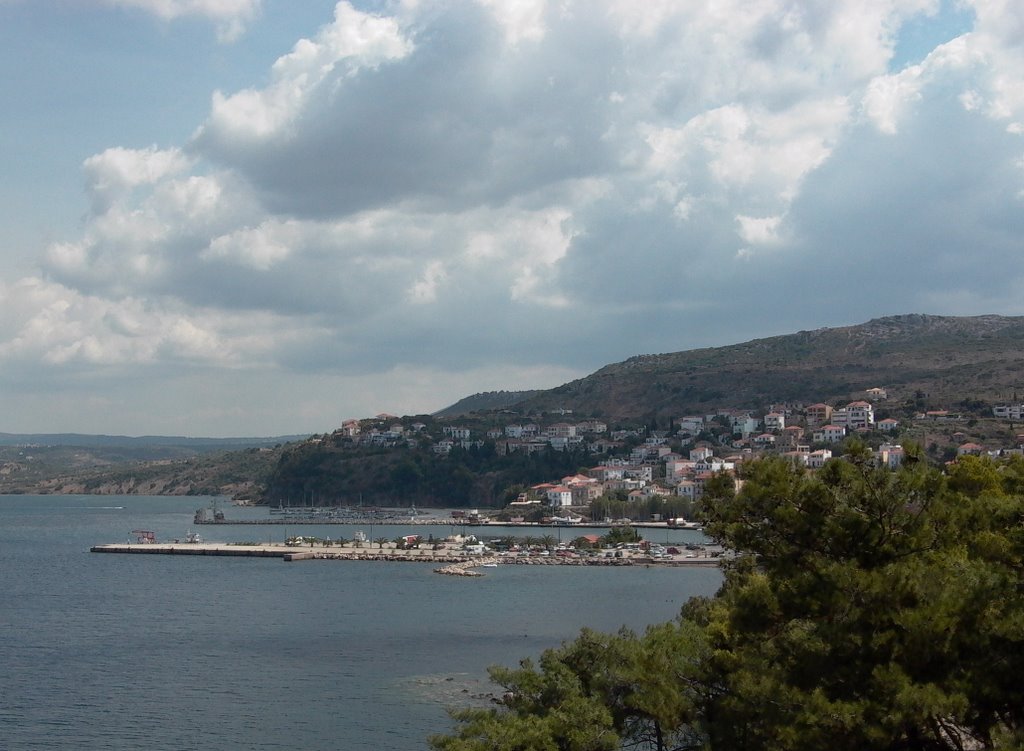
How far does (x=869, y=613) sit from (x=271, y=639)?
1029 inches

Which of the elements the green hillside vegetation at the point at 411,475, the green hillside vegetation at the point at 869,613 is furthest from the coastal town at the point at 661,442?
the green hillside vegetation at the point at 869,613

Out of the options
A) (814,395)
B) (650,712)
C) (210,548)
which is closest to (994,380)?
(814,395)

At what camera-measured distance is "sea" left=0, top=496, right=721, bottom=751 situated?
873 inches

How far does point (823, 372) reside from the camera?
5157 inches

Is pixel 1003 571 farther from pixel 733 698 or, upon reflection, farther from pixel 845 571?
pixel 733 698

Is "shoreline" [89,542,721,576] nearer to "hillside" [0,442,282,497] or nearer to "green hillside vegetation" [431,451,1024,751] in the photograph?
"green hillside vegetation" [431,451,1024,751]

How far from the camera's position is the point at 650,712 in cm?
1266

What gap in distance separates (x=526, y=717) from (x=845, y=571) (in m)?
5.28

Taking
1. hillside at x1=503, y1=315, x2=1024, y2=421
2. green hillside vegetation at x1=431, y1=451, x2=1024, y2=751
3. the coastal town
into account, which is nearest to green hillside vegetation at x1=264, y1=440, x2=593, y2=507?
the coastal town

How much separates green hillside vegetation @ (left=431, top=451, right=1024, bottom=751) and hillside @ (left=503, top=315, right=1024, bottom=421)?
94698 millimetres

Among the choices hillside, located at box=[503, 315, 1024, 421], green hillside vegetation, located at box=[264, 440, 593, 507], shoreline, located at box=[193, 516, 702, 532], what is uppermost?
hillside, located at box=[503, 315, 1024, 421]

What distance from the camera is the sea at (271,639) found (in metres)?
22.2

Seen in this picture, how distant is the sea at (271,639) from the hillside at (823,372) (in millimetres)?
67865

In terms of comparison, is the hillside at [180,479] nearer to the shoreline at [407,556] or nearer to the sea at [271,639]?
the shoreline at [407,556]
